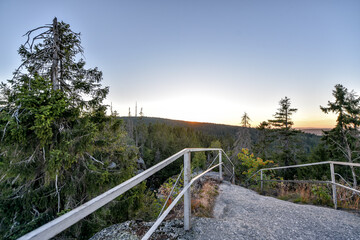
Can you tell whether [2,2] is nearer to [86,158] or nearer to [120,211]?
[86,158]

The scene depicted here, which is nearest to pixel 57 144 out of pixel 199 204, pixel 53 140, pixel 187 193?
pixel 53 140

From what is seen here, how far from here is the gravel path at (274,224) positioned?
2.59m

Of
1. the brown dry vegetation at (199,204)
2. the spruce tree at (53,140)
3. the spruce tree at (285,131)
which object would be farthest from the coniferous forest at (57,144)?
the spruce tree at (285,131)

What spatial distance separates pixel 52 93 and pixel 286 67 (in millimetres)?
15216

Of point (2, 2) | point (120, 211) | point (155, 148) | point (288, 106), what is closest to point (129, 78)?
point (2, 2)

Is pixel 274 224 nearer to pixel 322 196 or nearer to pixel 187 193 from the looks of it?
pixel 187 193

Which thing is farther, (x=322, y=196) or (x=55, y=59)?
(x=55, y=59)

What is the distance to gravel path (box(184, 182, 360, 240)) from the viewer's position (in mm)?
2590

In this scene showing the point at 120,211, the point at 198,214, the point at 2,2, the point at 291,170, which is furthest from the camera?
the point at 291,170

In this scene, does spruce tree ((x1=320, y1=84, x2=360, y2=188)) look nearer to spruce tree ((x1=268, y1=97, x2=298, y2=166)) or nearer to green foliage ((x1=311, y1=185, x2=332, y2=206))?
spruce tree ((x1=268, y1=97, x2=298, y2=166))

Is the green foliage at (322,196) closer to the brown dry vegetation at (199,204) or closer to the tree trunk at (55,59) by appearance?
the brown dry vegetation at (199,204)

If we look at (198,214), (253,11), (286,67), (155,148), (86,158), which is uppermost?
(253,11)

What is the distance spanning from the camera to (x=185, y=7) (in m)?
11.0

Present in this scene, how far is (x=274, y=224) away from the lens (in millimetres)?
3012
